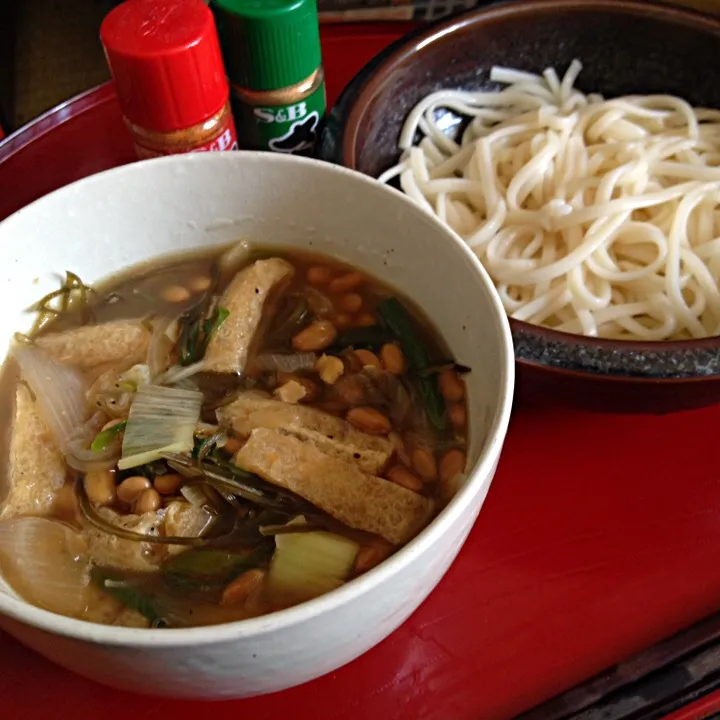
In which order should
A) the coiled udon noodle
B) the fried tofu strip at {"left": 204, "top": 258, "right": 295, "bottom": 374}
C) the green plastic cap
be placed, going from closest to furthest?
the fried tofu strip at {"left": 204, "top": 258, "right": 295, "bottom": 374} → the green plastic cap → the coiled udon noodle

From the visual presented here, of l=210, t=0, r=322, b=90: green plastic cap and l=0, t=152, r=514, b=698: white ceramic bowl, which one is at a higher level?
l=210, t=0, r=322, b=90: green plastic cap

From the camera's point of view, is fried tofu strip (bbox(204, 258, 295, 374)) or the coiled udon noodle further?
the coiled udon noodle

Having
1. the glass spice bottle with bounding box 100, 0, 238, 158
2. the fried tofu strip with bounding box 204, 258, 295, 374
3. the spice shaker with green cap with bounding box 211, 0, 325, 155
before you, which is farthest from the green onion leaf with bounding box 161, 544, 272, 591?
the spice shaker with green cap with bounding box 211, 0, 325, 155

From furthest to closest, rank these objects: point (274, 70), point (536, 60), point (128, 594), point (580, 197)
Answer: point (536, 60) → point (580, 197) → point (274, 70) → point (128, 594)

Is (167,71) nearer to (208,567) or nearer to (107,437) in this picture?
(107,437)

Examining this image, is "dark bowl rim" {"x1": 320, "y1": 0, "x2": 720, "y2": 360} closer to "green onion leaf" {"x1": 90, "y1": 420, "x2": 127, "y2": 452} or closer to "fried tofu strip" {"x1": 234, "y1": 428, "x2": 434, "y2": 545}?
"fried tofu strip" {"x1": 234, "y1": 428, "x2": 434, "y2": 545}

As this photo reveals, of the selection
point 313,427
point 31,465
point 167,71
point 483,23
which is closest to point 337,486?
point 313,427

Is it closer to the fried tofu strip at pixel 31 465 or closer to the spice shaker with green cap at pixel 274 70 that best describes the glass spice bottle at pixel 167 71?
the spice shaker with green cap at pixel 274 70
